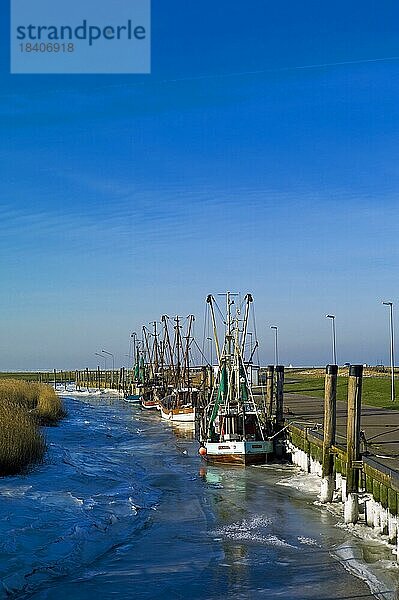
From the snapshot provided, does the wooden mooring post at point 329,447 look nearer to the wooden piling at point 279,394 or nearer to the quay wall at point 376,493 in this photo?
the quay wall at point 376,493

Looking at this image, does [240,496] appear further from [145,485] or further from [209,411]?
[209,411]

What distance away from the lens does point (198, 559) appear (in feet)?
61.0

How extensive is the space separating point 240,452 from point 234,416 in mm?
2469

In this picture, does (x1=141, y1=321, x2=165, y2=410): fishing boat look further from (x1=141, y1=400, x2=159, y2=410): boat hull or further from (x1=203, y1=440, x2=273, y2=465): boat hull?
(x1=203, y1=440, x2=273, y2=465): boat hull

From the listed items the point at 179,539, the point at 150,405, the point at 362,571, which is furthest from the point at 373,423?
the point at 150,405

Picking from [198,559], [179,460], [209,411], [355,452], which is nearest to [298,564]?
[198,559]

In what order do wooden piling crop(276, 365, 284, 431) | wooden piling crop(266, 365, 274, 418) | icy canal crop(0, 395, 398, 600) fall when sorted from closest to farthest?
icy canal crop(0, 395, 398, 600)
wooden piling crop(276, 365, 284, 431)
wooden piling crop(266, 365, 274, 418)

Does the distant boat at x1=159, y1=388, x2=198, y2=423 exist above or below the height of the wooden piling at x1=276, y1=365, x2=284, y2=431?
below

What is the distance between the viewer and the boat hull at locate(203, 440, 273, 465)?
35094 millimetres

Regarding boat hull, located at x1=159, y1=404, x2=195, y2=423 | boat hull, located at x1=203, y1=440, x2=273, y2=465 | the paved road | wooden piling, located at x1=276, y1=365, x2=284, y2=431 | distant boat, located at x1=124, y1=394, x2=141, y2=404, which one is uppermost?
wooden piling, located at x1=276, y1=365, x2=284, y2=431

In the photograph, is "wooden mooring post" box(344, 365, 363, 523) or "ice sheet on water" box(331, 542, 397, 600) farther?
"wooden mooring post" box(344, 365, 363, 523)

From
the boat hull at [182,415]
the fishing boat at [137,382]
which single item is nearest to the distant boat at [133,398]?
the fishing boat at [137,382]

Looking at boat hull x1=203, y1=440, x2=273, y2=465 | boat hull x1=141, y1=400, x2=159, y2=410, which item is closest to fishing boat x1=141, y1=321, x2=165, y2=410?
boat hull x1=141, y1=400, x2=159, y2=410

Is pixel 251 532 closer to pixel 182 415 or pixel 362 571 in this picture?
pixel 362 571
